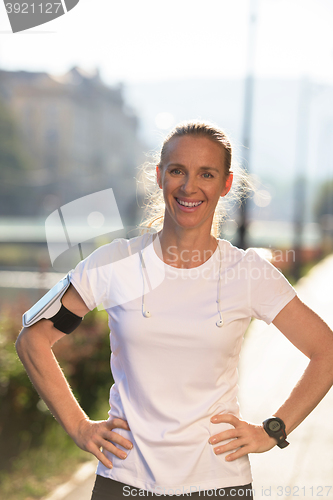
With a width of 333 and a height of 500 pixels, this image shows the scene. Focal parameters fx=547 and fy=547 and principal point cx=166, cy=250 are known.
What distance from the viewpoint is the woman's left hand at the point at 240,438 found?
1.90m

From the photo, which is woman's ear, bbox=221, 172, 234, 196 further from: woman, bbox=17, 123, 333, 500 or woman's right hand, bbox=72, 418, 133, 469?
woman's right hand, bbox=72, 418, 133, 469

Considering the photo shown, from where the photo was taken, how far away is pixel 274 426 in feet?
6.88

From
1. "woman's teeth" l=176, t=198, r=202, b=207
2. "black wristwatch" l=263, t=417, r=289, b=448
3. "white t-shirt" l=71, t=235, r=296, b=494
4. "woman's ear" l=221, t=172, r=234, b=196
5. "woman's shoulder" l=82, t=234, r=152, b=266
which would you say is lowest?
"black wristwatch" l=263, t=417, r=289, b=448

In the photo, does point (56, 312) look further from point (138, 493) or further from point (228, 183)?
point (228, 183)

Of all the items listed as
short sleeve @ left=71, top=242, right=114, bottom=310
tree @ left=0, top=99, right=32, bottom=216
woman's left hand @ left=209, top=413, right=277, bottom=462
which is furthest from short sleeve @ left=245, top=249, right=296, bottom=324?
tree @ left=0, top=99, right=32, bottom=216

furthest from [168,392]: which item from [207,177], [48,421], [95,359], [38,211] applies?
[38,211]

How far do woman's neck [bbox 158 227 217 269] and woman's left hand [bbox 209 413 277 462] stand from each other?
568mm

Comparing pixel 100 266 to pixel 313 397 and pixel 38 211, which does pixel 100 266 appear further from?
pixel 38 211

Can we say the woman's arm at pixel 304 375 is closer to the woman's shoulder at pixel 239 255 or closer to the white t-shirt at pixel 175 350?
the white t-shirt at pixel 175 350

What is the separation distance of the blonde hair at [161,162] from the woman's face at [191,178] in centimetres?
3

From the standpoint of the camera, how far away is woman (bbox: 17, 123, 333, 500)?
1.87 meters

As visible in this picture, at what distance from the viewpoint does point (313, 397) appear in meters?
2.10

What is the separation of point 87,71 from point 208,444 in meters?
73.7

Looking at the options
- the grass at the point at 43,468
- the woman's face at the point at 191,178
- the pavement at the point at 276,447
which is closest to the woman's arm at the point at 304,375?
the woman's face at the point at 191,178
